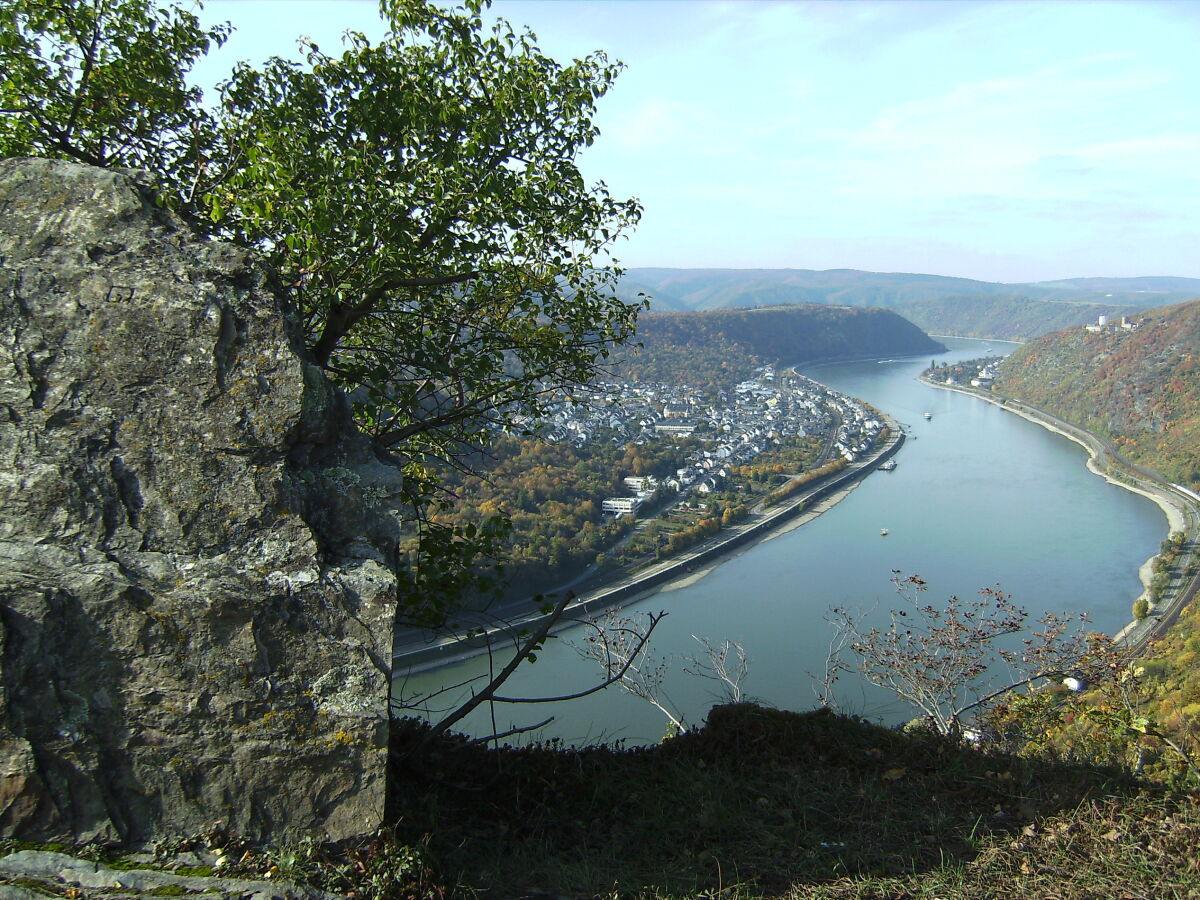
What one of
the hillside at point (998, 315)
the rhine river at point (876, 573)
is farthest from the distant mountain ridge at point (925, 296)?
the rhine river at point (876, 573)

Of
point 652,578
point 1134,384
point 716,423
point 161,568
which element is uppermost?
point 161,568

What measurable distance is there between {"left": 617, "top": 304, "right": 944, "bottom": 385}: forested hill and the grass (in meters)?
32.7

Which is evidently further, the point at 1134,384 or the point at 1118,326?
the point at 1118,326

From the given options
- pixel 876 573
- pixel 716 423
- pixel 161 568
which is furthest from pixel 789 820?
pixel 716 423

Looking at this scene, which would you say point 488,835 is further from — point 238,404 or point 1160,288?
point 1160,288

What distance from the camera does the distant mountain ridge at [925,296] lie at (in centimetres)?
8881

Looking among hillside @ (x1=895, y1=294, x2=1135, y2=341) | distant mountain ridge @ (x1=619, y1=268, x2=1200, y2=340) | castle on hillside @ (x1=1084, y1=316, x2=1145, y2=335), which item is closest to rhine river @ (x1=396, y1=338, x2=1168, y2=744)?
castle on hillside @ (x1=1084, y1=316, x2=1145, y2=335)

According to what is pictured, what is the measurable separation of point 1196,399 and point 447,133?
120 ft

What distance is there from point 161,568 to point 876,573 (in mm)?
15826

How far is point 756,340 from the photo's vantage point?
56.3 m

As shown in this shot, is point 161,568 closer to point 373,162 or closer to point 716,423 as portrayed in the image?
point 373,162

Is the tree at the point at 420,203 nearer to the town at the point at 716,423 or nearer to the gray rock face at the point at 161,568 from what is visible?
the gray rock face at the point at 161,568

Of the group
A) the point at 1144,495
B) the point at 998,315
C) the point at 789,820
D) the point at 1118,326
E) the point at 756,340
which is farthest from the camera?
the point at 998,315

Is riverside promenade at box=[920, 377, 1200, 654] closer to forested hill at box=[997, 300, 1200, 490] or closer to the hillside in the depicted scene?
forested hill at box=[997, 300, 1200, 490]
